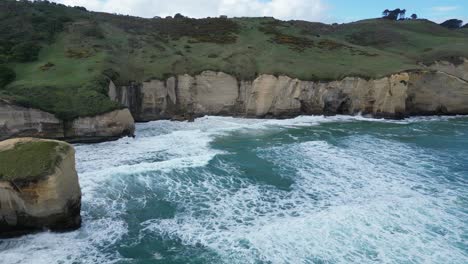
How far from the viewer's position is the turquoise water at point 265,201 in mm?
16578

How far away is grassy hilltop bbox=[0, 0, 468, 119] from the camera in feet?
116

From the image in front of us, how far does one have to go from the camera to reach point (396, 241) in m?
17.3

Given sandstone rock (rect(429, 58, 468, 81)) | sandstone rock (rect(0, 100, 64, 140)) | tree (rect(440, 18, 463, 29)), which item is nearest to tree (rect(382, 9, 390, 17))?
tree (rect(440, 18, 463, 29))

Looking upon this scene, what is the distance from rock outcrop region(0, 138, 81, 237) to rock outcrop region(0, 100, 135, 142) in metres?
12.0

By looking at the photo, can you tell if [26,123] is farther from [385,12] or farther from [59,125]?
[385,12]

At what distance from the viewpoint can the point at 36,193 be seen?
57.0ft

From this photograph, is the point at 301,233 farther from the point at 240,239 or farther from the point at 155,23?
the point at 155,23

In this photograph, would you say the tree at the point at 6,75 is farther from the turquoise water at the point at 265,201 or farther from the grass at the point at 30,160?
the grass at the point at 30,160

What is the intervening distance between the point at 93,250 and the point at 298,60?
131 ft

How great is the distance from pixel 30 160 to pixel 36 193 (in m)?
1.84

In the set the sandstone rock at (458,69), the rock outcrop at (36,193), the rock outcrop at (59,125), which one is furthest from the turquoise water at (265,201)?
the sandstone rock at (458,69)

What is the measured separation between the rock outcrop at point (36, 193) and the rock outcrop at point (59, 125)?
1203 centimetres

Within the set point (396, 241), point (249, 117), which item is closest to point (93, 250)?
point (396, 241)

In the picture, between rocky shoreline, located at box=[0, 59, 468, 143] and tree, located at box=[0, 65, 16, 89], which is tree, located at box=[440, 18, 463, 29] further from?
tree, located at box=[0, 65, 16, 89]
